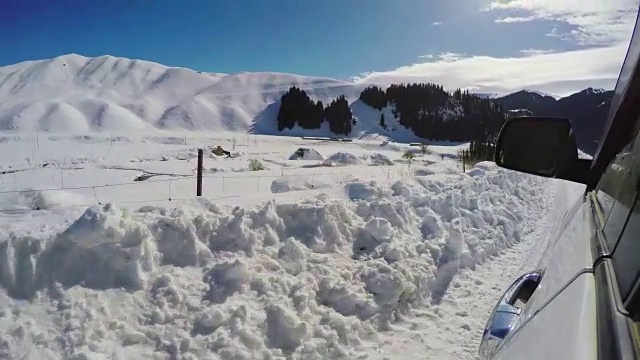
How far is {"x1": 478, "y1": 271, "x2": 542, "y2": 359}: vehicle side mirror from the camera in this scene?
183 centimetres

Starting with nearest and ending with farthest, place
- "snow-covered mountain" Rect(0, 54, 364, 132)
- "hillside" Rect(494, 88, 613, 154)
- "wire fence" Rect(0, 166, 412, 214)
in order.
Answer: "hillside" Rect(494, 88, 613, 154) < "wire fence" Rect(0, 166, 412, 214) < "snow-covered mountain" Rect(0, 54, 364, 132)

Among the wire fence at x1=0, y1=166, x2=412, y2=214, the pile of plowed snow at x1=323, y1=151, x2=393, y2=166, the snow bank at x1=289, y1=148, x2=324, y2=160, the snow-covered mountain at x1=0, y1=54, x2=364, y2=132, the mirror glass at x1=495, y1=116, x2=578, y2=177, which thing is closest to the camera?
the mirror glass at x1=495, y1=116, x2=578, y2=177

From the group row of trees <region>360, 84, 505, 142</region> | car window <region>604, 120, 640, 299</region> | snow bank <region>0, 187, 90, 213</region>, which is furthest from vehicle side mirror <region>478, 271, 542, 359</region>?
row of trees <region>360, 84, 505, 142</region>

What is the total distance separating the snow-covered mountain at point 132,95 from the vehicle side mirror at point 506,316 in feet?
266

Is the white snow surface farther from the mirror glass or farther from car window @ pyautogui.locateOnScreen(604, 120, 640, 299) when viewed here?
car window @ pyautogui.locateOnScreen(604, 120, 640, 299)

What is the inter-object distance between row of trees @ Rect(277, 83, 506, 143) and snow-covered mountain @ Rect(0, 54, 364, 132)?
12.1m

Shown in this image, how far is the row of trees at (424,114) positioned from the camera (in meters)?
97.5

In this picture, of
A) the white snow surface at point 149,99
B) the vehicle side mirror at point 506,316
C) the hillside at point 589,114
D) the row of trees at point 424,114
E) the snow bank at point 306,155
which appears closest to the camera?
the vehicle side mirror at point 506,316

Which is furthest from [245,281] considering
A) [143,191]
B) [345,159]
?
[345,159]

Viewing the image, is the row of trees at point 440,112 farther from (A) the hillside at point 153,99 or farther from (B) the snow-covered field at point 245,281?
(B) the snow-covered field at point 245,281

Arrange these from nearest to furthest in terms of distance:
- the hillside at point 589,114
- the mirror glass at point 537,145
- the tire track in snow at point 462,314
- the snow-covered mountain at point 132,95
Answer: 1. the mirror glass at point 537,145
2. the hillside at point 589,114
3. the tire track in snow at point 462,314
4. the snow-covered mountain at point 132,95

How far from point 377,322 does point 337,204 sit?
2.27 meters

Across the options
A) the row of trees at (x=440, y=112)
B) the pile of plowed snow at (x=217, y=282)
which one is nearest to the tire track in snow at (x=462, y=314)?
the pile of plowed snow at (x=217, y=282)

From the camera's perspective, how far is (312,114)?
321 feet
